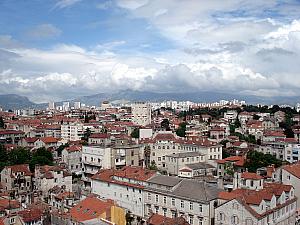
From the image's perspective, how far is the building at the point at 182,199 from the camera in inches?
934

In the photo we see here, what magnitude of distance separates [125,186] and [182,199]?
5.56 m

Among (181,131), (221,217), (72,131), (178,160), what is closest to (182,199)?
(221,217)

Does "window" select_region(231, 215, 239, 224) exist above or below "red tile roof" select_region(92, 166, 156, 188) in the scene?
Result: below

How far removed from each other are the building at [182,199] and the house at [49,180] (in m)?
9.45

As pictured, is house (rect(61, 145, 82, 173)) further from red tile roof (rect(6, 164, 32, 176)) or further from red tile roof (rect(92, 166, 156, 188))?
red tile roof (rect(92, 166, 156, 188))

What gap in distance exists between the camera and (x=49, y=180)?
108 feet

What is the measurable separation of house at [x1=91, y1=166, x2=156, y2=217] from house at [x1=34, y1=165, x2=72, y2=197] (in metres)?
3.10

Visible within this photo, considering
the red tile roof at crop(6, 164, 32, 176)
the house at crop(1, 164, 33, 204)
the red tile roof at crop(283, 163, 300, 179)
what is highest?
the red tile roof at crop(283, 163, 300, 179)

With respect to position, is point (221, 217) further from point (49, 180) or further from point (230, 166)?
point (230, 166)

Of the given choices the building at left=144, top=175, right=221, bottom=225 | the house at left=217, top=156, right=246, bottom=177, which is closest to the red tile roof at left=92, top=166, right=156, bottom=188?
the building at left=144, top=175, right=221, bottom=225

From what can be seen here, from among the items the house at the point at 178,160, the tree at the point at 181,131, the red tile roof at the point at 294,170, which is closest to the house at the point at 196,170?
the house at the point at 178,160

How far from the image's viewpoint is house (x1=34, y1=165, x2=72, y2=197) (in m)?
32.9

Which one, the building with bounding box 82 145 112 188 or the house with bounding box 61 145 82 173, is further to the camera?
the house with bounding box 61 145 82 173

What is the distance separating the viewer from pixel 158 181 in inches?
1065
